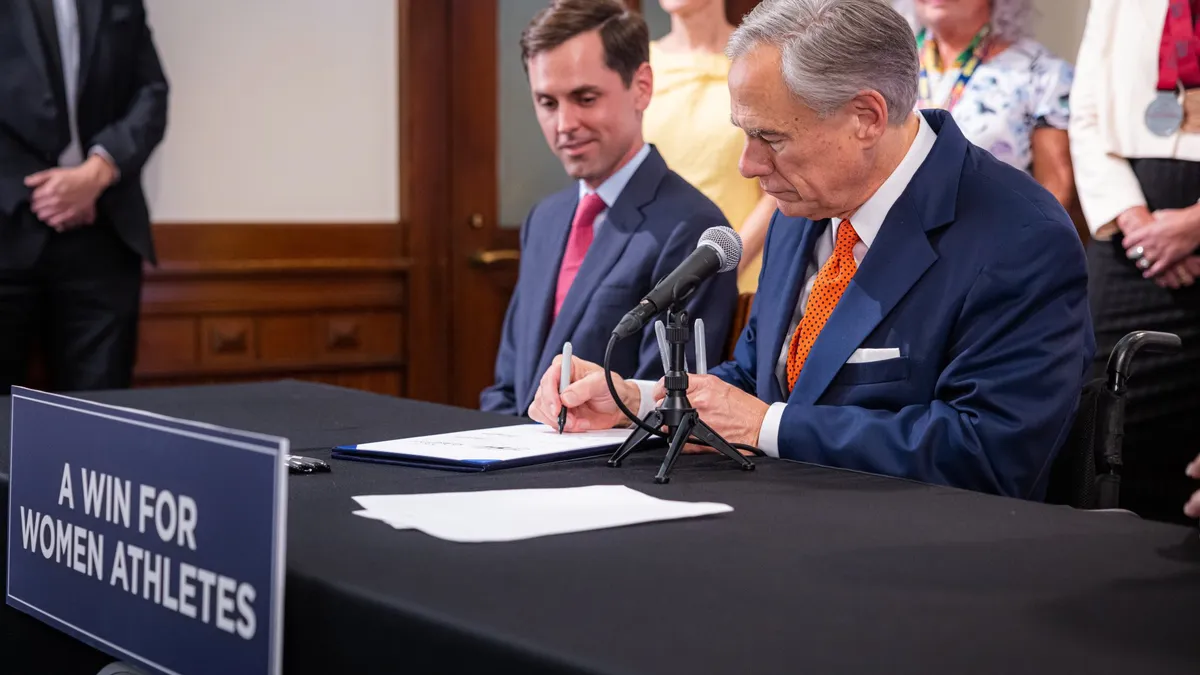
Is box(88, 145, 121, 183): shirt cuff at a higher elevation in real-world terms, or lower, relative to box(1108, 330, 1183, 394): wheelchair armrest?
higher

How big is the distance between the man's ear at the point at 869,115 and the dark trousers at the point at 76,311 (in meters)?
2.33

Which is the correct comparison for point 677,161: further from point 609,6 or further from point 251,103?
point 251,103

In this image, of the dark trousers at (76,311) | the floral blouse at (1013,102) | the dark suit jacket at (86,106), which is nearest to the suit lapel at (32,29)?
the dark suit jacket at (86,106)

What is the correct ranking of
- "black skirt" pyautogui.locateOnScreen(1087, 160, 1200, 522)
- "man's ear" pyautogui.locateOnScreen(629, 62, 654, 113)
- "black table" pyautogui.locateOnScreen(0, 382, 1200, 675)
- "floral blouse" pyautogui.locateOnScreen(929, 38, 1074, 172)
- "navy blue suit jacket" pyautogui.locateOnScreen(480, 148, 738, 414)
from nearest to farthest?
1. "black table" pyautogui.locateOnScreen(0, 382, 1200, 675)
2. "navy blue suit jacket" pyautogui.locateOnScreen(480, 148, 738, 414)
3. "man's ear" pyautogui.locateOnScreen(629, 62, 654, 113)
4. "black skirt" pyautogui.locateOnScreen(1087, 160, 1200, 522)
5. "floral blouse" pyautogui.locateOnScreen(929, 38, 1074, 172)

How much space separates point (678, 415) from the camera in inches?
62.0

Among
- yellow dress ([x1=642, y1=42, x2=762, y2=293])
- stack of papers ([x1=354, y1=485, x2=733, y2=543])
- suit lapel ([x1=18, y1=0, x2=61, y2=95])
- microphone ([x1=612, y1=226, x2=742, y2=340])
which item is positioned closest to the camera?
stack of papers ([x1=354, y1=485, x2=733, y2=543])

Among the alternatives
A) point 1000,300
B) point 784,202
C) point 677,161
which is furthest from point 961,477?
point 677,161

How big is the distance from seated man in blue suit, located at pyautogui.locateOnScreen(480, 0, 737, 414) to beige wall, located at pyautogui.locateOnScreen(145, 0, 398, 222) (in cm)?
174

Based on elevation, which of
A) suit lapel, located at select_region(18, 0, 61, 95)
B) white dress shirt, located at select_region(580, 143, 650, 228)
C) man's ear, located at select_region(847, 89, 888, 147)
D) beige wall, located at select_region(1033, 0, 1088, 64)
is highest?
beige wall, located at select_region(1033, 0, 1088, 64)

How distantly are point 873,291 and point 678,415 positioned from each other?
13.0 inches

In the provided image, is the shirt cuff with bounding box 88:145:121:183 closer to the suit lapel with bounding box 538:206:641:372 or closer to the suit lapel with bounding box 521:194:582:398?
the suit lapel with bounding box 521:194:582:398

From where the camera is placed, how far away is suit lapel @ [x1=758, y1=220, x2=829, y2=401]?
1.88 meters

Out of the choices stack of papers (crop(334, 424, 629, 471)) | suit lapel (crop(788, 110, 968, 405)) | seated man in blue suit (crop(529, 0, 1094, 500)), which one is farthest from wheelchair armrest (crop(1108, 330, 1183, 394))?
stack of papers (crop(334, 424, 629, 471))

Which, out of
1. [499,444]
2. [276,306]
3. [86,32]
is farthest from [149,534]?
[276,306]
